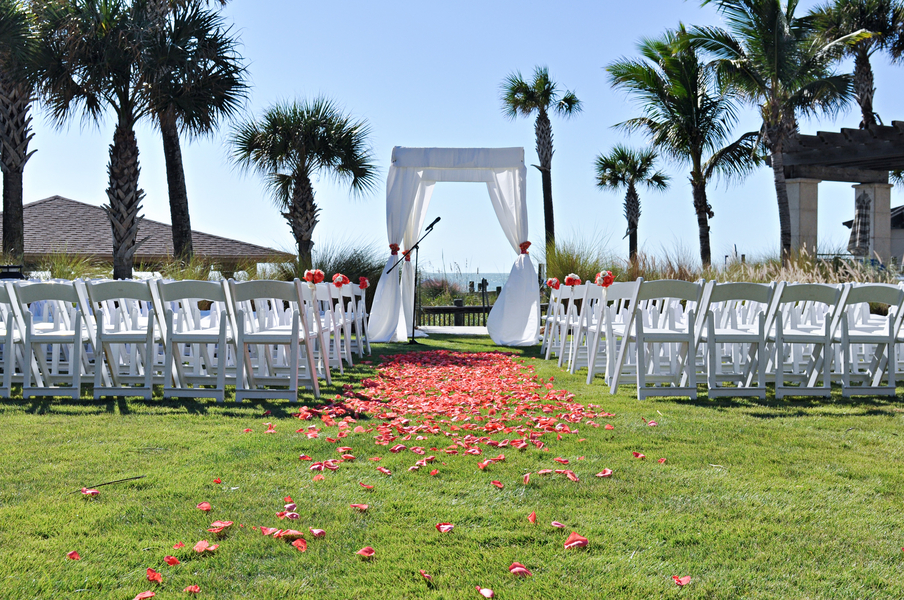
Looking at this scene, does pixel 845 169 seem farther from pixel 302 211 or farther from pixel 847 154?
pixel 302 211

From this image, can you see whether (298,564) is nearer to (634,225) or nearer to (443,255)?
(443,255)

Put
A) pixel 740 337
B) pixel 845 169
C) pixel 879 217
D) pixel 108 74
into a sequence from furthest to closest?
pixel 879 217 → pixel 845 169 → pixel 108 74 → pixel 740 337

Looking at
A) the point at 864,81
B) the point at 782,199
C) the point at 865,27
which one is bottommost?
the point at 782,199

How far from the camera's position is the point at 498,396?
535cm

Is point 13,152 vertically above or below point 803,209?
above

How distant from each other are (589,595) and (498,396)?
3.41 metres

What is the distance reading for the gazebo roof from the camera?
38.4 feet

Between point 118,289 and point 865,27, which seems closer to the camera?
point 118,289

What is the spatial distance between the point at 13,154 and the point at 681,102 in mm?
14498

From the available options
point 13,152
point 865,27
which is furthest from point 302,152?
point 865,27

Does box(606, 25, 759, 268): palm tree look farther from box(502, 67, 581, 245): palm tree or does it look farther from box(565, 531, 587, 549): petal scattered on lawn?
box(565, 531, 587, 549): petal scattered on lawn

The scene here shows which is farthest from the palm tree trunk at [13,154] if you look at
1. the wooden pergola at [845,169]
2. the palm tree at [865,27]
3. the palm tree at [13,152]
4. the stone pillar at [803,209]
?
the palm tree at [865,27]

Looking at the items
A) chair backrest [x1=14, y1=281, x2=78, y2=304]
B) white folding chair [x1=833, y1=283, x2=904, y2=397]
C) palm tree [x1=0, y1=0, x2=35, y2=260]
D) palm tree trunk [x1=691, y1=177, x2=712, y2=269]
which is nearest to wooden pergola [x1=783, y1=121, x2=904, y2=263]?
palm tree trunk [x1=691, y1=177, x2=712, y2=269]

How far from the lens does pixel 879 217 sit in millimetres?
14789
